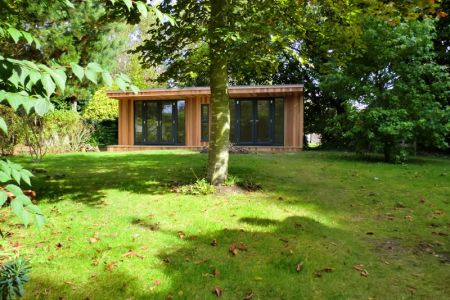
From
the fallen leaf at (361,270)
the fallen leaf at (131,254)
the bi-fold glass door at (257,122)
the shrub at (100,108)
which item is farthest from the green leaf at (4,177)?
the shrub at (100,108)

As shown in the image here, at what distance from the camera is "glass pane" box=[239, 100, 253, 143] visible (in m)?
18.1

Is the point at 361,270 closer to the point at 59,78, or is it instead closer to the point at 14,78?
the point at 59,78

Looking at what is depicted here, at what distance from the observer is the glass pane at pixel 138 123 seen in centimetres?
1945

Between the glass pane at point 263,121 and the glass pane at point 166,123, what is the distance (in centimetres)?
448

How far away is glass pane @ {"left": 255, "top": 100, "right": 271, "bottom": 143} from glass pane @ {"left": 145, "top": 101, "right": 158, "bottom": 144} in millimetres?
5323

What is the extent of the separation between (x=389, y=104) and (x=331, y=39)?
19.2 feet

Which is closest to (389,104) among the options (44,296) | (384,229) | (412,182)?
(412,182)

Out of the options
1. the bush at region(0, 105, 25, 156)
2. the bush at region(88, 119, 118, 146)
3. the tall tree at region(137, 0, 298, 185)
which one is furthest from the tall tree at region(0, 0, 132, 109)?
the bush at region(88, 119, 118, 146)

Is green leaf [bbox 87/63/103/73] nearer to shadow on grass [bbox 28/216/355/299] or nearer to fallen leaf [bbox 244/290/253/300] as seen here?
shadow on grass [bbox 28/216/355/299]

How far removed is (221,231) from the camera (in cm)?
461

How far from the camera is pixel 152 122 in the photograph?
1933 centimetres

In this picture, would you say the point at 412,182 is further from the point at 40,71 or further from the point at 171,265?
the point at 40,71

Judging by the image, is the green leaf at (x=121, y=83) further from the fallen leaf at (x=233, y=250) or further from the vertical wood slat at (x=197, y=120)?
the vertical wood slat at (x=197, y=120)

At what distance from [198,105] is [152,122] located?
2734mm
